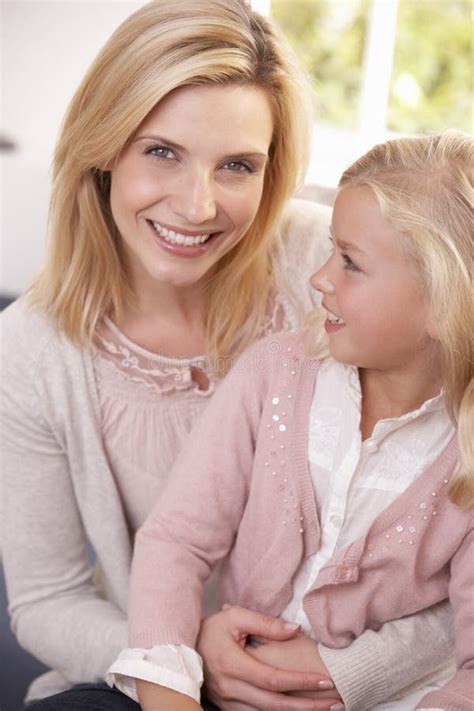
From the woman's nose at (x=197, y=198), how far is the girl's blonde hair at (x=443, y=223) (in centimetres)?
21

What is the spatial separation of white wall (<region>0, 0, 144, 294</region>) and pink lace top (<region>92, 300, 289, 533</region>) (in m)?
2.19

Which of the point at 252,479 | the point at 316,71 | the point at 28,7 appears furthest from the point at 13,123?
the point at 252,479

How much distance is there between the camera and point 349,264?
1.31m

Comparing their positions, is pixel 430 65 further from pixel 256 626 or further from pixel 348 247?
pixel 256 626

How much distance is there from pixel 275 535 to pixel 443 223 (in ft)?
1.56

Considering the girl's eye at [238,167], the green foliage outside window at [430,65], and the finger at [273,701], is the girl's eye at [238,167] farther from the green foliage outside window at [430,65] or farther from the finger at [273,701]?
the green foliage outside window at [430,65]

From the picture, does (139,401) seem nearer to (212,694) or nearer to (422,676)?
(212,694)

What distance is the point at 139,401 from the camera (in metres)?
1.60

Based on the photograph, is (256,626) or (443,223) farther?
(256,626)

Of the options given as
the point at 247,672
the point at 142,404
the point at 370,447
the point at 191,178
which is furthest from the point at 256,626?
the point at 191,178

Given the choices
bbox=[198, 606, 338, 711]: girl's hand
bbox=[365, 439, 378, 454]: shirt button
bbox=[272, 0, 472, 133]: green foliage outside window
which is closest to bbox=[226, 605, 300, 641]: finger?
bbox=[198, 606, 338, 711]: girl's hand

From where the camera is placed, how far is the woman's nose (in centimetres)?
142

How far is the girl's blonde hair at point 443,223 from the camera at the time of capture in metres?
1.25

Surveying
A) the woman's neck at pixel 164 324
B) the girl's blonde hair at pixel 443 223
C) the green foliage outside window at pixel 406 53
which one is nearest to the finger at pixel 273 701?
the girl's blonde hair at pixel 443 223
